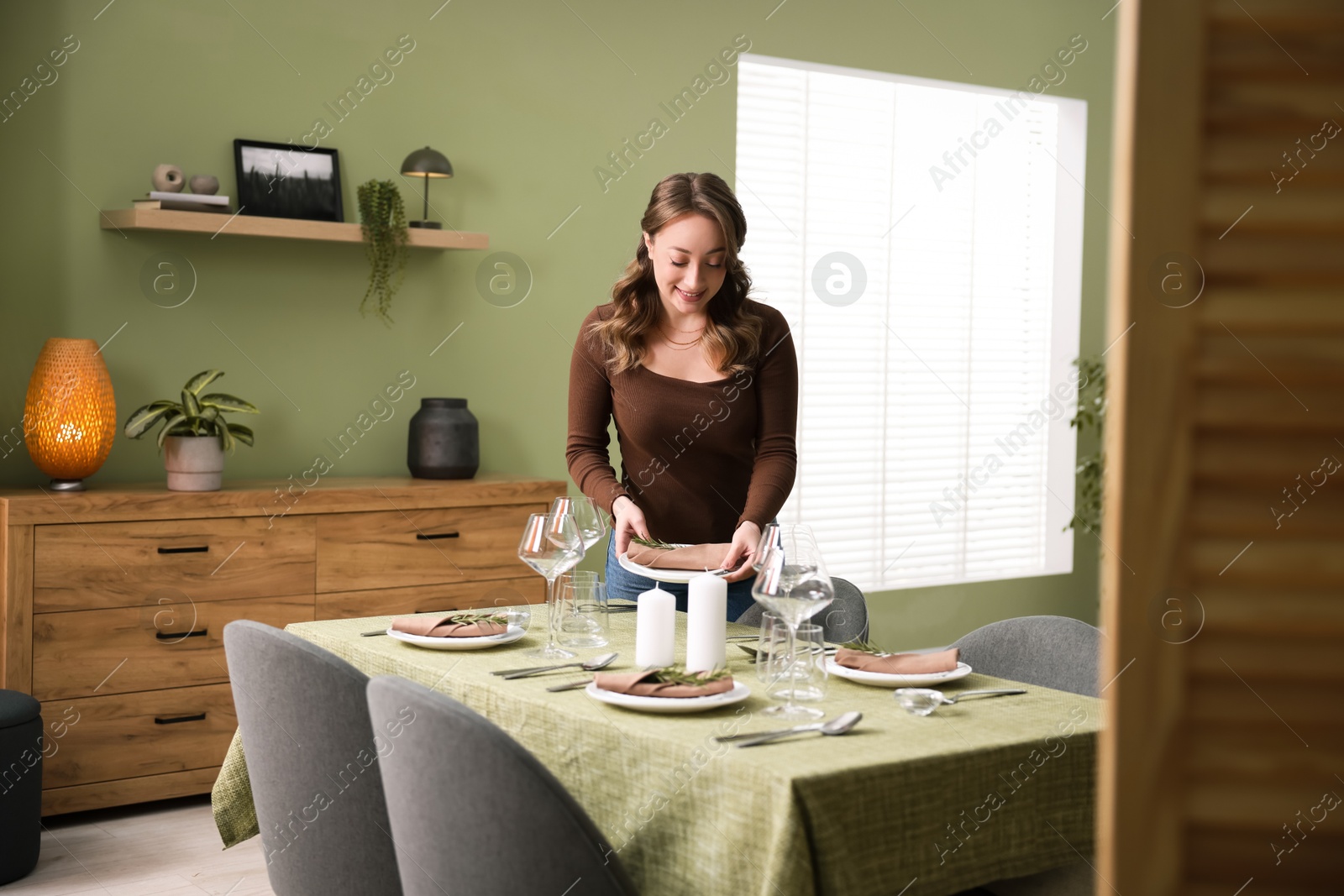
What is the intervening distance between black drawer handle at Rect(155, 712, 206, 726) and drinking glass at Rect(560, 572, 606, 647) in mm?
1810

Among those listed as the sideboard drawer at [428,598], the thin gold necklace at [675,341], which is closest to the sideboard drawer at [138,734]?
the sideboard drawer at [428,598]

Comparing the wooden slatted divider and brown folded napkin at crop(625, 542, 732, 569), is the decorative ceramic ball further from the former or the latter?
the wooden slatted divider

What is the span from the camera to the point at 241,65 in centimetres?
379

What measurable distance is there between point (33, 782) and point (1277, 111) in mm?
3089

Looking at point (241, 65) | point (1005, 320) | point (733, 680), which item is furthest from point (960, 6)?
point (733, 680)

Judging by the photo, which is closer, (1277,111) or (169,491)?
(1277,111)

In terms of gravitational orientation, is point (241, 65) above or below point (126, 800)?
above

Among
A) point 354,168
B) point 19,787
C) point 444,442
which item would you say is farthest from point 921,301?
point 19,787

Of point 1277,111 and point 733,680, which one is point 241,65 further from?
point 1277,111

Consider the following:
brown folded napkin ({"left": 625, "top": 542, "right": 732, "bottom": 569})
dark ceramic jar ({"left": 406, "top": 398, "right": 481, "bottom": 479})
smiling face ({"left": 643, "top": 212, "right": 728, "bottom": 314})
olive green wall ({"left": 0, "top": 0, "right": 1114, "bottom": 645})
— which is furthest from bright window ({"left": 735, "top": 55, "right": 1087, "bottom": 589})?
brown folded napkin ({"left": 625, "top": 542, "right": 732, "bottom": 569})

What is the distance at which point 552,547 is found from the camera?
2.00 meters

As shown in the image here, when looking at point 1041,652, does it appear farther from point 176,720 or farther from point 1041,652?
point 176,720

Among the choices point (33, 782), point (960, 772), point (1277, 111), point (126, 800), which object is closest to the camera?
point (1277, 111)

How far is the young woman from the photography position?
98.2 inches
